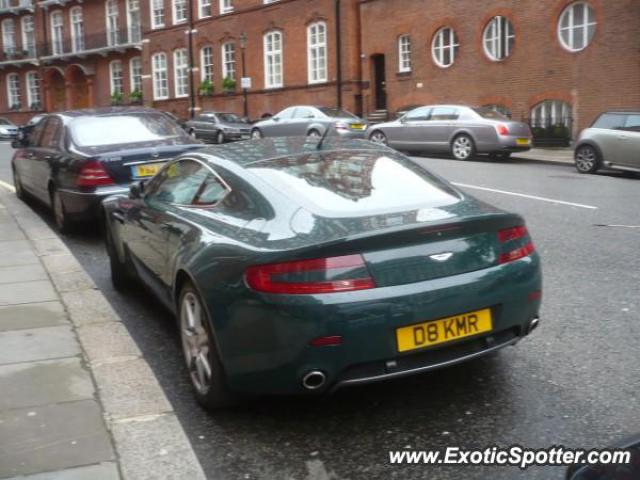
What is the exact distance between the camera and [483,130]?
19984mm

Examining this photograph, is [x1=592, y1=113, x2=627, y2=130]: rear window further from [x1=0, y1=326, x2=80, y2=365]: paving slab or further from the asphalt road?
[x1=0, y1=326, x2=80, y2=365]: paving slab

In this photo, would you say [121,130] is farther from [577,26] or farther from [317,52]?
[317,52]

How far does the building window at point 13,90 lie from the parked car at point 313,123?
3716cm

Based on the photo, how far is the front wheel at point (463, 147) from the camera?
66.4 ft

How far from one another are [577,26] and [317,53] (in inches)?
524

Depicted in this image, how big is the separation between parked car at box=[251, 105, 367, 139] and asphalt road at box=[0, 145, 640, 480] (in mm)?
18321

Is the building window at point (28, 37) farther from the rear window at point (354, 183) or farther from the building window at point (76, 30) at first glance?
the rear window at point (354, 183)

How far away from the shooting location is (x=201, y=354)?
13.4 ft

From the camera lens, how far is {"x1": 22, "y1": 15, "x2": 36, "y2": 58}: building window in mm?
55094

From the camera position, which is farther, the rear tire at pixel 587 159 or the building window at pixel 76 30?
the building window at pixel 76 30

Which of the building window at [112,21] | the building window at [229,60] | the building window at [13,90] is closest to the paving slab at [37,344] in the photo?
the building window at [229,60]

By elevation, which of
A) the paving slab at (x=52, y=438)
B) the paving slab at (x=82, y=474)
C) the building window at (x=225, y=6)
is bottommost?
the paving slab at (x=82, y=474)

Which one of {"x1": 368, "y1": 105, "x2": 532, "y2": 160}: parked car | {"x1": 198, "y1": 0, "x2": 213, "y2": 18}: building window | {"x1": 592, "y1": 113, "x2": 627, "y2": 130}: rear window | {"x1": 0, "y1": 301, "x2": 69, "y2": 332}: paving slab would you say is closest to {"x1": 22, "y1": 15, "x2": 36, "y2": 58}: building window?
{"x1": 198, "y1": 0, "x2": 213, "y2": 18}: building window

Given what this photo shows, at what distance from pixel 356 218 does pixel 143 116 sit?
6.66 meters
